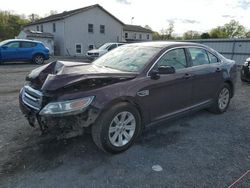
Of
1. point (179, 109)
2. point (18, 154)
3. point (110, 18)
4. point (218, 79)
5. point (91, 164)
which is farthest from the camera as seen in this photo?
point (110, 18)

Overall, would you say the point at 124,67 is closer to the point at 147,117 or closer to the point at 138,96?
the point at 138,96

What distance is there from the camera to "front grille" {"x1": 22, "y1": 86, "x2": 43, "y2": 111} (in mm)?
3112

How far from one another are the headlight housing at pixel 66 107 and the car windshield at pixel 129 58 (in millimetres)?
1074

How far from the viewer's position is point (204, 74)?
4574mm

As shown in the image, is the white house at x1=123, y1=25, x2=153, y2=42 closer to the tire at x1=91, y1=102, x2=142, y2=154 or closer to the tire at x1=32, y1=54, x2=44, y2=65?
the tire at x1=32, y1=54, x2=44, y2=65

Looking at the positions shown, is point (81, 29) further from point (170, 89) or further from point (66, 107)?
point (66, 107)

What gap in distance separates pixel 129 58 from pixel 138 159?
1.77m

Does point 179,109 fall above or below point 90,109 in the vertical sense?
below

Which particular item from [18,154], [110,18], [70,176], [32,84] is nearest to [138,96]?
[70,176]

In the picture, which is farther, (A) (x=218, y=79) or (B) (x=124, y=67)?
(A) (x=218, y=79)

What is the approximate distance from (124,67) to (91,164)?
1.64 m

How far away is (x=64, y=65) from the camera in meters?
3.73

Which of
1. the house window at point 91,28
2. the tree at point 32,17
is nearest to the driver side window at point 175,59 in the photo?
the house window at point 91,28

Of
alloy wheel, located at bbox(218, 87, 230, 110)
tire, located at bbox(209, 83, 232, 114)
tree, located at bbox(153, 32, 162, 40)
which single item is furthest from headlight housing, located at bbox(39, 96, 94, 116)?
tree, located at bbox(153, 32, 162, 40)
